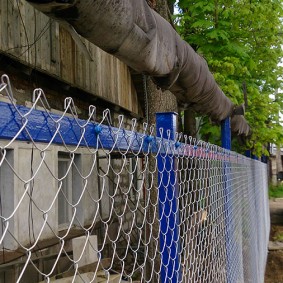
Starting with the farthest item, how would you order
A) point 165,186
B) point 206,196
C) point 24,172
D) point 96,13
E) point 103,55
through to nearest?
point 103,55
point 24,172
point 206,196
point 165,186
point 96,13

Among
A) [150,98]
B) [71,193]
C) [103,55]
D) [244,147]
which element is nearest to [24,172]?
[71,193]

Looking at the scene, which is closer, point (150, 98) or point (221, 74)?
point (150, 98)

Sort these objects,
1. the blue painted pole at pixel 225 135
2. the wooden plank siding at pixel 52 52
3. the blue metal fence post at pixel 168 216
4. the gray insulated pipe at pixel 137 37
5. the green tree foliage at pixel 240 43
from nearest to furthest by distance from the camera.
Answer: the gray insulated pipe at pixel 137 37
the blue metal fence post at pixel 168 216
the wooden plank siding at pixel 52 52
the blue painted pole at pixel 225 135
the green tree foliage at pixel 240 43

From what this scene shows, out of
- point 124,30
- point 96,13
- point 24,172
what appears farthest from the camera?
point 24,172

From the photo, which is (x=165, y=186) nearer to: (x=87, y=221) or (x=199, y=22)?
(x=87, y=221)

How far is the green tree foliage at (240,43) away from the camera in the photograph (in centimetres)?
782

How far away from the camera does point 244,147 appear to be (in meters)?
10.0

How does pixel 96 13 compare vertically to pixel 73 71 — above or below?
below

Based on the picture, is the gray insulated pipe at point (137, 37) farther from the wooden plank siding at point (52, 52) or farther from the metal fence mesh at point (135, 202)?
the wooden plank siding at point (52, 52)

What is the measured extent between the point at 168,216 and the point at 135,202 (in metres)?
1.14

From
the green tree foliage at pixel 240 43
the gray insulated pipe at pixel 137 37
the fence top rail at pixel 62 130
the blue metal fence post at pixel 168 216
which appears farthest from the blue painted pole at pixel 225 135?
the fence top rail at pixel 62 130

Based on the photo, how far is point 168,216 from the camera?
2.19m

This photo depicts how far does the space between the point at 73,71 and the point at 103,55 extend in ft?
4.62

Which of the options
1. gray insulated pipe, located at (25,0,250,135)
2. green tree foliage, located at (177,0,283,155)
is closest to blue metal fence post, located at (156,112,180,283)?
gray insulated pipe, located at (25,0,250,135)
